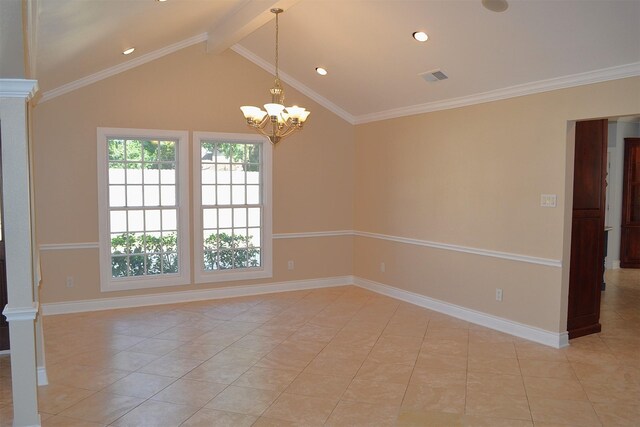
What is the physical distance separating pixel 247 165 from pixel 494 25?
3.70 m

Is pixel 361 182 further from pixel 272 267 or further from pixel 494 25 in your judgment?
pixel 494 25

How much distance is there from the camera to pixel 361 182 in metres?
7.16

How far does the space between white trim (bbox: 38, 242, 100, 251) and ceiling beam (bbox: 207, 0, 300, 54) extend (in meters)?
2.77

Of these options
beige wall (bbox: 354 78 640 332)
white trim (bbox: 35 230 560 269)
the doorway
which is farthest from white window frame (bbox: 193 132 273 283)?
the doorway

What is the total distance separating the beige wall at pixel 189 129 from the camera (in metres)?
5.50

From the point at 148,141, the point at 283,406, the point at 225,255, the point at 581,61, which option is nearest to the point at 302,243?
the point at 225,255

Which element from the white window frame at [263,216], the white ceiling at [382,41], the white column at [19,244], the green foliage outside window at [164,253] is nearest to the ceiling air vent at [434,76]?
the white ceiling at [382,41]

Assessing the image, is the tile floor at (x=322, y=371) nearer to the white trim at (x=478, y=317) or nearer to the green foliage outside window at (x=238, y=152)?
the white trim at (x=478, y=317)

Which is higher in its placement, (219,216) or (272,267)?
(219,216)

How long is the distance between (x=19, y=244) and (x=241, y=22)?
10.1 ft

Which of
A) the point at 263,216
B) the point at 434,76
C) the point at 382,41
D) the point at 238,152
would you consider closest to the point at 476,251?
the point at 434,76

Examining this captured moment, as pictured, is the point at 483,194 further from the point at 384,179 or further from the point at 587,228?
the point at 384,179

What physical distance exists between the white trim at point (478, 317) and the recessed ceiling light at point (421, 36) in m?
2.94

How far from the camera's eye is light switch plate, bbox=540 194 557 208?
14.8ft
